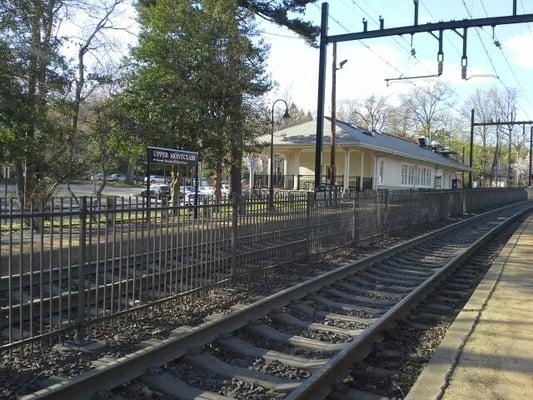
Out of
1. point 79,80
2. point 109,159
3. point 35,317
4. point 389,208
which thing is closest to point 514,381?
point 35,317

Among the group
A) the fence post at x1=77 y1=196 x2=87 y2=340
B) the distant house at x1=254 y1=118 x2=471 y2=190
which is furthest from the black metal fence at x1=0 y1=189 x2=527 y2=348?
the distant house at x1=254 y1=118 x2=471 y2=190

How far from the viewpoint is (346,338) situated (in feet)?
20.4

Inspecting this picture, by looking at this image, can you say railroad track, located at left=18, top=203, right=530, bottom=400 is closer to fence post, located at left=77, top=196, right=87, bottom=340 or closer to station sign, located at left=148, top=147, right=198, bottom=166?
fence post, located at left=77, top=196, right=87, bottom=340

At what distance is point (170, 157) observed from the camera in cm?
1469

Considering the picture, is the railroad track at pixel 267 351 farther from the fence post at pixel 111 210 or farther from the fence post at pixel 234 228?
the fence post at pixel 111 210

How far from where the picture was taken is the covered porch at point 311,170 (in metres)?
37.4

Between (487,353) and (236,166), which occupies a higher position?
(236,166)

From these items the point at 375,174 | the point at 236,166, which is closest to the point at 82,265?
the point at 236,166

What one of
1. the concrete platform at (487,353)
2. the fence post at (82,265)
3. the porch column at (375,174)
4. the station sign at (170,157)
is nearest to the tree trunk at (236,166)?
the station sign at (170,157)

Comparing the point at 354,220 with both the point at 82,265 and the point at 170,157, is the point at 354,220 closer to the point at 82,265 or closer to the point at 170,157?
the point at 170,157

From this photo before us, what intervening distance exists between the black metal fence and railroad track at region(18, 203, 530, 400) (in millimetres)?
911

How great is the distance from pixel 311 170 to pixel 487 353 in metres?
35.2

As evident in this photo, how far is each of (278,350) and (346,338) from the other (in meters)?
0.86

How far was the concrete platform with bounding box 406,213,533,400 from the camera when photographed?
448 centimetres
